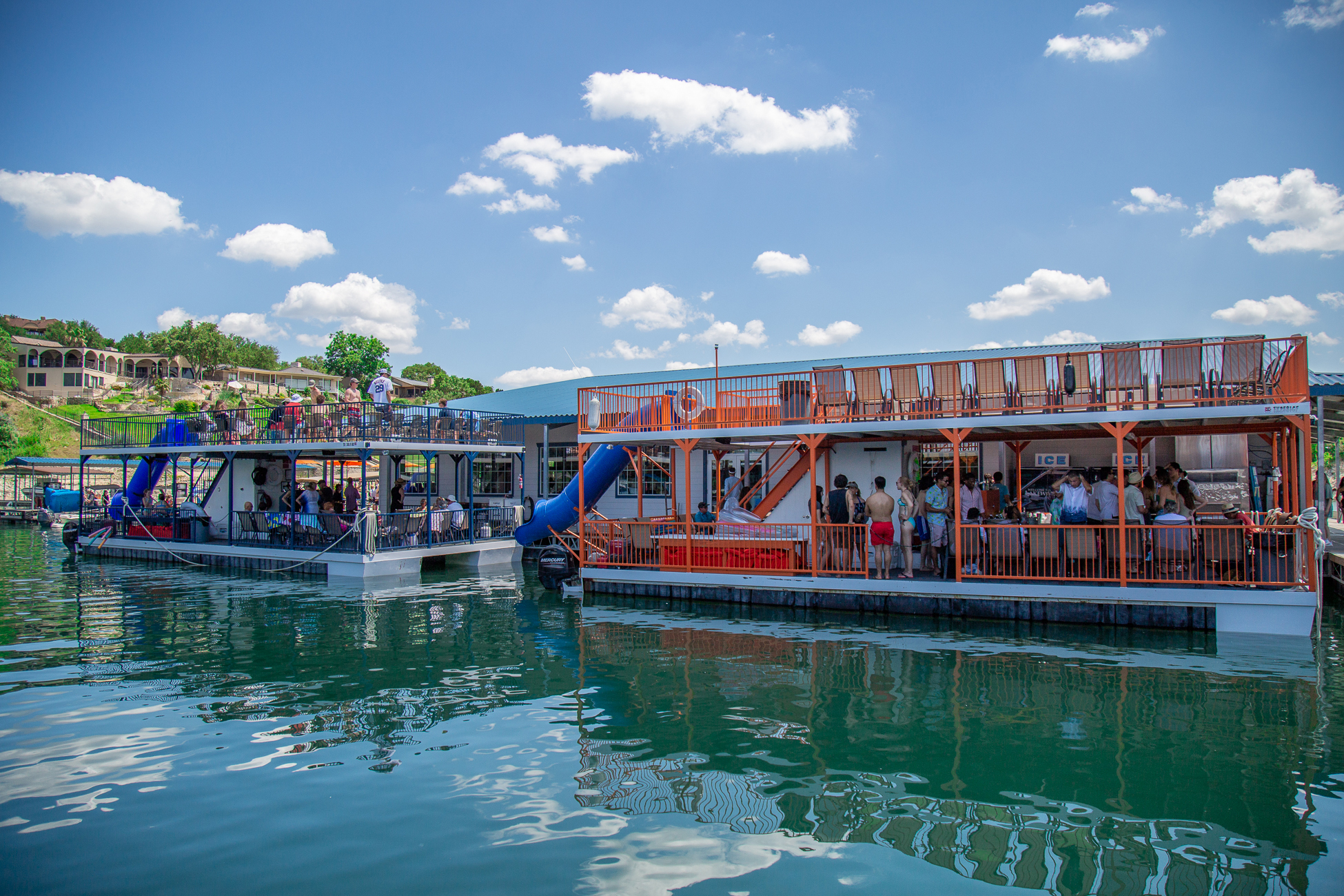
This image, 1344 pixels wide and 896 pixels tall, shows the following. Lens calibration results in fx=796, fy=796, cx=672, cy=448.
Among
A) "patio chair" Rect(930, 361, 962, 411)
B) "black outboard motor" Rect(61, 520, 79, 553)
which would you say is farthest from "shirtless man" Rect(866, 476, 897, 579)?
"black outboard motor" Rect(61, 520, 79, 553)

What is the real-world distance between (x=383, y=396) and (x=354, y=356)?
7191 centimetres

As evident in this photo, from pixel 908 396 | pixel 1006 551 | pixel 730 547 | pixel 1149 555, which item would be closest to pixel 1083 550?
pixel 1149 555

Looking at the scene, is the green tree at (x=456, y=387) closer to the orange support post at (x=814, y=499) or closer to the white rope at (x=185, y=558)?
the white rope at (x=185, y=558)

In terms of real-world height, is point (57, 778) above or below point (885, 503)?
below

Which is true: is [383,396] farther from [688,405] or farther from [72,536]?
[72,536]

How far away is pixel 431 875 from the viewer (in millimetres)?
5203

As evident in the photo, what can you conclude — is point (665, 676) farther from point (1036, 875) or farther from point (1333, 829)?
point (1333, 829)

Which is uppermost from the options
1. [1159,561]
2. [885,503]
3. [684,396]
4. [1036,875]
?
[684,396]

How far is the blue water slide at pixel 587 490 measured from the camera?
1667 centimetres

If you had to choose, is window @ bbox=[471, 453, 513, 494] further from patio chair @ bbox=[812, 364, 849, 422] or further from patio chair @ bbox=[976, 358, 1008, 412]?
patio chair @ bbox=[976, 358, 1008, 412]

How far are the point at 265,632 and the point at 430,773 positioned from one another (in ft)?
25.4

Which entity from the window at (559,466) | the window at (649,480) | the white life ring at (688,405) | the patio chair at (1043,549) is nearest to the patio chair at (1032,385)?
the patio chair at (1043,549)

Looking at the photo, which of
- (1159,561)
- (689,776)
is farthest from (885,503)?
(689,776)

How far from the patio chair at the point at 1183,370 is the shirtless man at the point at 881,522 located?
14.7ft
